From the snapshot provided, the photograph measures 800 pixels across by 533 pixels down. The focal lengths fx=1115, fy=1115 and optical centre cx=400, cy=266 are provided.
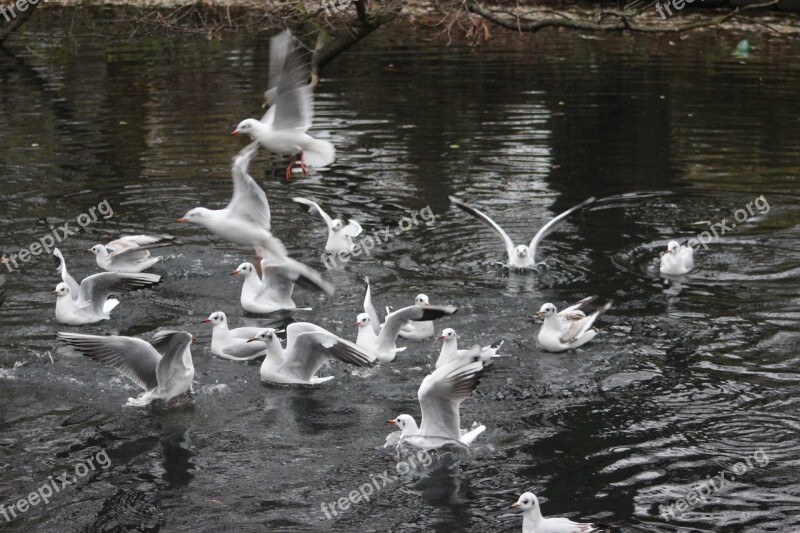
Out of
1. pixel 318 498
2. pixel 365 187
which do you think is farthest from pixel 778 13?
pixel 318 498

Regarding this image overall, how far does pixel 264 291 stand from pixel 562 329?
3398 millimetres

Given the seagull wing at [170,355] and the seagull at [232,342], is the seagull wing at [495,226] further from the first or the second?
the seagull wing at [170,355]

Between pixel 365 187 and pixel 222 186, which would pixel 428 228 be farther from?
pixel 222 186

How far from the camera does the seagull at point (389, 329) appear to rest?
10.6 metres

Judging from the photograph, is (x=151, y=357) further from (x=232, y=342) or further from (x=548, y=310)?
(x=548, y=310)

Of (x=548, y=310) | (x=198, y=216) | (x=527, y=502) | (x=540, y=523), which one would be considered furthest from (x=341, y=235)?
(x=540, y=523)

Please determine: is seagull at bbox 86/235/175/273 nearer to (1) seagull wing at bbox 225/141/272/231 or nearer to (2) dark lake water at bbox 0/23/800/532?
(2) dark lake water at bbox 0/23/800/532

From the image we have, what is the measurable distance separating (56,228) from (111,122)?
6.95m

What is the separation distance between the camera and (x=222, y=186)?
16578 millimetres

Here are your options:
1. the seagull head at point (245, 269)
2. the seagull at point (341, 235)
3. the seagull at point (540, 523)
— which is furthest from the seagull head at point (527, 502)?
the seagull at point (341, 235)

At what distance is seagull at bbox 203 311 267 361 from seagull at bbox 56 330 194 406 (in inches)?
35.4

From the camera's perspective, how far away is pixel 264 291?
12.2 m

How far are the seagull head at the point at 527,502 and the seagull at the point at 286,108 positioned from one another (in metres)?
4.29

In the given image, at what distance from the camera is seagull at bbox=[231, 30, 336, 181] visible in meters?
10.7
